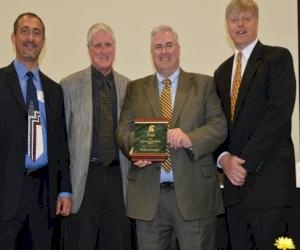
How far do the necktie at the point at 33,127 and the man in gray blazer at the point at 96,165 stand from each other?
310 millimetres

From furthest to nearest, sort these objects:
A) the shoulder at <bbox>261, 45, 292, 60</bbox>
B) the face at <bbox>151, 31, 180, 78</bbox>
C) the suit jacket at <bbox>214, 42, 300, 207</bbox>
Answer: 1. the face at <bbox>151, 31, 180, 78</bbox>
2. the shoulder at <bbox>261, 45, 292, 60</bbox>
3. the suit jacket at <bbox>214, 42, 300, 207</bbox>

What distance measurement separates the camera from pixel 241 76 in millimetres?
3127

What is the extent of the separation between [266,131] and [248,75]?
397 millimetres

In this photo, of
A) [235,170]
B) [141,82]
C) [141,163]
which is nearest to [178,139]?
[141,163]

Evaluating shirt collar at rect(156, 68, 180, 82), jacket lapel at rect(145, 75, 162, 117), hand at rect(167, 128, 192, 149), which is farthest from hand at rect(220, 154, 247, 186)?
shirt collar at rect(156, 68, 180, 82)

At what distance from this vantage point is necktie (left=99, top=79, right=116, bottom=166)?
3381 mm

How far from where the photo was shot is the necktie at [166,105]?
3131mm

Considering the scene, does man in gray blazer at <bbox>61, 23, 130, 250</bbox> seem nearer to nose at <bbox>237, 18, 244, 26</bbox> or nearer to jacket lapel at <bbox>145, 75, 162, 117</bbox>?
jacket lapel at <bbox>145, 75, 162, 117</bbox>

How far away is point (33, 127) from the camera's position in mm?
3148

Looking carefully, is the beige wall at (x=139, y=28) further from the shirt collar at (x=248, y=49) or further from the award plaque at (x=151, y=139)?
the award plaque at (x=151, y=139)

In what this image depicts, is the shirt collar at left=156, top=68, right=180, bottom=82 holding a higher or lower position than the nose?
lower

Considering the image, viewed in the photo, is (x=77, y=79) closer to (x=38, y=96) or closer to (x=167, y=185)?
(x=38, y=96)

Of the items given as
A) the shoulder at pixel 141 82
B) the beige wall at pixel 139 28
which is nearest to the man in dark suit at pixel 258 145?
the shoulder at pixel 141 82

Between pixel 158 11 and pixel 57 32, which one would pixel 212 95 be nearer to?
pixel 158 11
